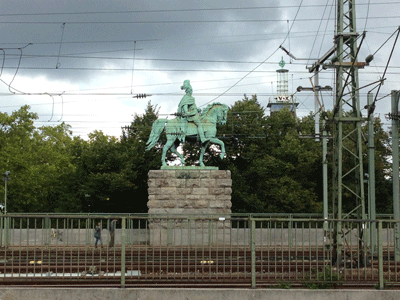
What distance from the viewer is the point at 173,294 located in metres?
11.3

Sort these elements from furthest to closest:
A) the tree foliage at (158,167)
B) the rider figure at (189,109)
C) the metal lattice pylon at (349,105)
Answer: the tree foliage at (158,167) → the rider figure at (189,109) → the metal lattice pylon at (349,105)

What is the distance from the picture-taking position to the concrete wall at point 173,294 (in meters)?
11.2

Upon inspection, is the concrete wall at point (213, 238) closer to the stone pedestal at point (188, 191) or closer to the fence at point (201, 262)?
the fence at point (201, 262)

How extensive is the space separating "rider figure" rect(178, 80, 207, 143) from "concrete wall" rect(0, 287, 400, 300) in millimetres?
16824

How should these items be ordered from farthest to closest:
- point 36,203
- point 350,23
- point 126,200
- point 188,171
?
1. point 36,203
2. point 126,200
3. point 188,171
4. point 350,23

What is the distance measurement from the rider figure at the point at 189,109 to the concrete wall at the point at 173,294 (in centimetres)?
1682

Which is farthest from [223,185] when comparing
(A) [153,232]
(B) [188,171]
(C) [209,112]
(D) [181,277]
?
(D) [181,277]

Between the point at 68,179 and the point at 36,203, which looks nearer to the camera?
the point at 68,179

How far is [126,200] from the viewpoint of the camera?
1641 inches

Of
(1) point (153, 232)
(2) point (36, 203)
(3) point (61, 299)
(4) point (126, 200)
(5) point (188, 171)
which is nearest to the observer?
(3) point (61, 299)

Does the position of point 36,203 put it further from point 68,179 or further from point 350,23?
point 350,23

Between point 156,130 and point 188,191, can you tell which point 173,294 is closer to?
point 188,191

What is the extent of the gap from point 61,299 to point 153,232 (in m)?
3.07

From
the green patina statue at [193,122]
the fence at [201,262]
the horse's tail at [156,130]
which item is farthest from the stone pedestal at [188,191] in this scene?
the fence at [201,262]
